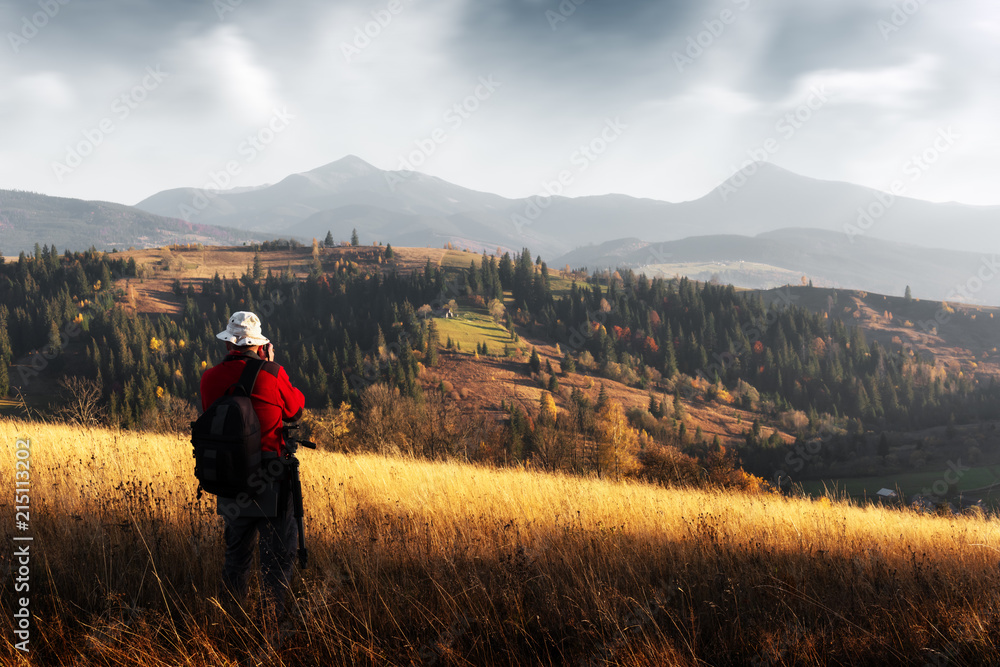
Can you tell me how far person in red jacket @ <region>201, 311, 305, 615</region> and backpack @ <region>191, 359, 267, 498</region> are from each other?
0.86ft

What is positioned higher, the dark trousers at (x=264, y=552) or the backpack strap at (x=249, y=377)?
the backpack strap at (x=249, y=377)

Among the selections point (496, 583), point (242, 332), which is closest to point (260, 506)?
point (242, 332)

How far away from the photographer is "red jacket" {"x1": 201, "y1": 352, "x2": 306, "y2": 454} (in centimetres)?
396

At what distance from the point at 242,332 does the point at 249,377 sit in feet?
1.39

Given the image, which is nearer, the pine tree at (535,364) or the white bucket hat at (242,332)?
the white bucket hat at (242,332)

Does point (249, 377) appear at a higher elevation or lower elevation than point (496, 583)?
higher

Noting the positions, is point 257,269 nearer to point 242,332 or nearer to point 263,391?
point 242,332

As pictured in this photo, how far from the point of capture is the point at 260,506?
389 centimetres

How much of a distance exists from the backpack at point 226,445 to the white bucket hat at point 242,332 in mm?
578

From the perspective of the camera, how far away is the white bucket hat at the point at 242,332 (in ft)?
13.2

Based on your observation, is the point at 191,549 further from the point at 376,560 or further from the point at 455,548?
the point at 455,548
